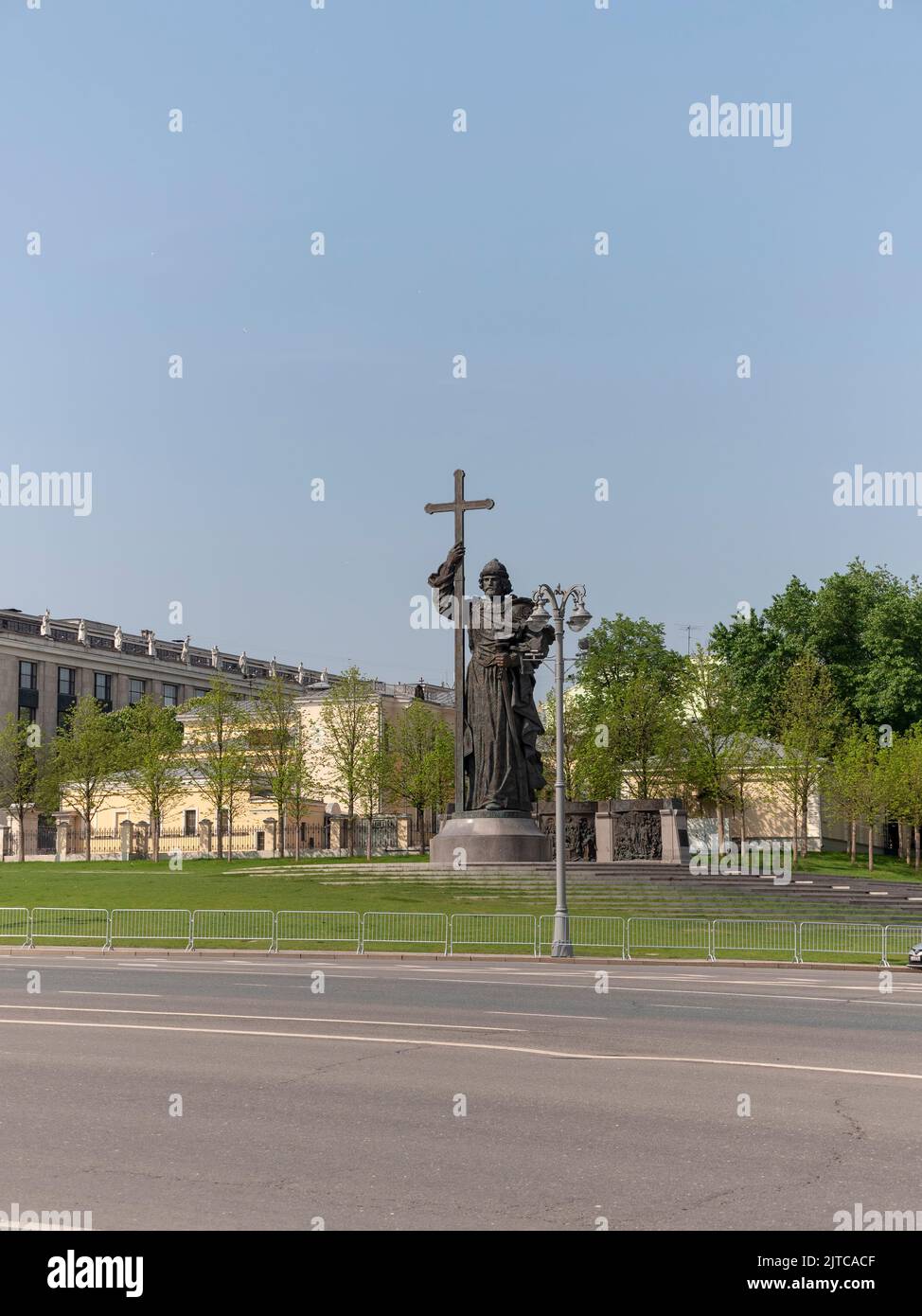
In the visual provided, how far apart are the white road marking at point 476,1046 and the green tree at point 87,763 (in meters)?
55.7

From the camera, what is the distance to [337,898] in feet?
125

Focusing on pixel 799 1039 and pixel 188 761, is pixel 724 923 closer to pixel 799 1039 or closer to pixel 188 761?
pixel 799 1039

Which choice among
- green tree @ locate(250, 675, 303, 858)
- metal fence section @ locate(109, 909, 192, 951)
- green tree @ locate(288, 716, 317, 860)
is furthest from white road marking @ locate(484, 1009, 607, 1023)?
green tree @ locate(250, 675, 303, 858)

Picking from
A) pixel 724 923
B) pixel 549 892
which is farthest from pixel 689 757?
pixel 724 923

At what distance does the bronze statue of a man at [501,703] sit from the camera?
42.3m

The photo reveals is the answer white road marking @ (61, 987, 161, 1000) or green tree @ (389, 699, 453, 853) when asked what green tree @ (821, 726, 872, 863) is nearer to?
green tree @ (389, 699, 453, 853)

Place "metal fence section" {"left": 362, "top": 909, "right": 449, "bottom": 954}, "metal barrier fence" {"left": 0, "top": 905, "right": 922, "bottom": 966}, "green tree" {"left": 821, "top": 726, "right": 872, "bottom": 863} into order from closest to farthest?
"metal barrier fence" {"left": 0, "top": 905, "right": 922, "bottom": 966} < "metal fence section" {"left": 362, "top": 909, "right": 449, "bottom": 954} < "green tree" {"left": 821, "top": 726, "right": 872, "bottom": 863}

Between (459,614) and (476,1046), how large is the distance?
3041 cm

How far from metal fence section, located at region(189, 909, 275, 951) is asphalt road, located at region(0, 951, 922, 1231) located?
13122 millimetres

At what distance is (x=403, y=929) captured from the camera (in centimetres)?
3112

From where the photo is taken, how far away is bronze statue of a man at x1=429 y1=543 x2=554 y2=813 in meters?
42.3

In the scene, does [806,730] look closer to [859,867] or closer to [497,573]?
[859,867]
